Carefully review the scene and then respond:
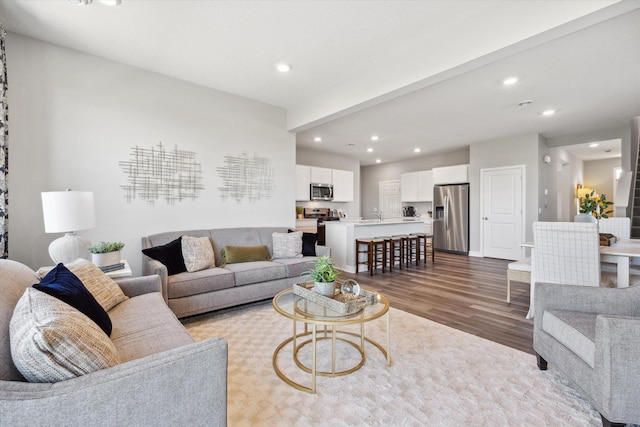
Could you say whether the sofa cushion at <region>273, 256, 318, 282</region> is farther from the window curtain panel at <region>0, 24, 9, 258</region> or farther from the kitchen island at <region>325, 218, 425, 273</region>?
the window curtain panel at <region>0, 24, 9, 258</region>

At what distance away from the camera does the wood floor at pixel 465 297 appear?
106 inches

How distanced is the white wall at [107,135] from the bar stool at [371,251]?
1792 millimetres

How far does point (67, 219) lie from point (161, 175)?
4.22 ft

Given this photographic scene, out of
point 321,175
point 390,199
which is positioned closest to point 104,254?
point 321,175

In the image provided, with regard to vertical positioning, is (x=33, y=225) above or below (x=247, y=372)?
above

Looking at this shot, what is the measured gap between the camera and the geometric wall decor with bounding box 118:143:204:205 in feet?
10.8

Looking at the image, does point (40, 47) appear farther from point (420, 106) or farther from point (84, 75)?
point (420, 106)

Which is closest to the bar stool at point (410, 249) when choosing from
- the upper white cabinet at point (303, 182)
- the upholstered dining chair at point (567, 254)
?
the upper white cabinet at point (303, 182)

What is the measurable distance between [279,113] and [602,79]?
4.10 metres

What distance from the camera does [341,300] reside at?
199cm

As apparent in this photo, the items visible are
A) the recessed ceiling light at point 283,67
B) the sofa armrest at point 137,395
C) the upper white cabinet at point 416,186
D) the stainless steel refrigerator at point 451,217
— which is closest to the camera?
the sofa armrest at point 137,395

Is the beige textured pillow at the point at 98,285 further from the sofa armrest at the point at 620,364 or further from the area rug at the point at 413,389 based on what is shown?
the sofa armrest at the point at 620,364

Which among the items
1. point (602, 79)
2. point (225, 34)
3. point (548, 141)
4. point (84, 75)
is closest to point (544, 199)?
point (548, 141)

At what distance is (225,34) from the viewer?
2.65 meters
